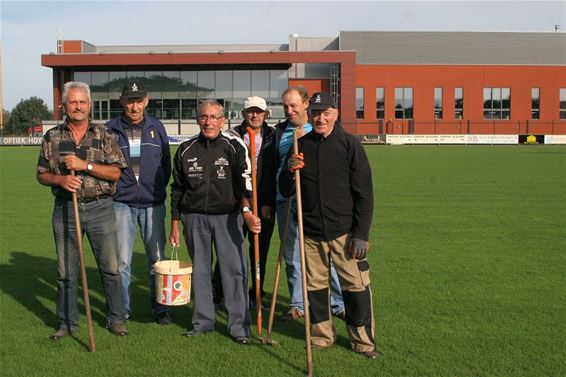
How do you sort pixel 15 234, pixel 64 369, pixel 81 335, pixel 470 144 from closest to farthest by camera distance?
pixel 64 369 < pixel 81 335 < pixel 15 234 < pixel 470 144

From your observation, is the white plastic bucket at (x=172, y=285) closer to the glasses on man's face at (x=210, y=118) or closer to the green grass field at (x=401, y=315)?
the green grass field at (x=401, y=315)

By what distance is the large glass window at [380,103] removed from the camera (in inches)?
2324

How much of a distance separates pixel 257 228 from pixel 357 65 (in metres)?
54.7

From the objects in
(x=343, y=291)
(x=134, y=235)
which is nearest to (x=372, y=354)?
(x=343, y=291)

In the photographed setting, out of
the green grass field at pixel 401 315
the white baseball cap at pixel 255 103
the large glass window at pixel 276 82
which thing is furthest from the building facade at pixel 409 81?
the white baseball cap at pixel 255 103

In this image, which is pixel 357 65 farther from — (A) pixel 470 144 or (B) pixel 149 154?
A: (B) pixel 149 154

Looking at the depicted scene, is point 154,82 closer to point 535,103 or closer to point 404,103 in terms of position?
point 404,103

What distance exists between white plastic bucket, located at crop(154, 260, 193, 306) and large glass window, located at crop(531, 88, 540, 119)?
197 feet

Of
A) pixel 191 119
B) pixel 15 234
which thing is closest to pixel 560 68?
pixel 191 119

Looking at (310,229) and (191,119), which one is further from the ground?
(191,119)

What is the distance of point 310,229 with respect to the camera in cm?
532

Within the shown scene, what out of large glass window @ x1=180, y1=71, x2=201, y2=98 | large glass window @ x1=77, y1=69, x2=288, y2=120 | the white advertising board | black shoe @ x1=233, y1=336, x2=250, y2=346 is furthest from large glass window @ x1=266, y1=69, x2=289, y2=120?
black shoe @ x1=233, y1=336, x2=250, y2=346

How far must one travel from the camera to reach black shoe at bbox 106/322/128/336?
5.69 m

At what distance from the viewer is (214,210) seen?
5602 millimetres
